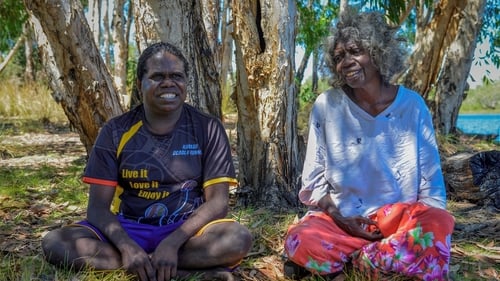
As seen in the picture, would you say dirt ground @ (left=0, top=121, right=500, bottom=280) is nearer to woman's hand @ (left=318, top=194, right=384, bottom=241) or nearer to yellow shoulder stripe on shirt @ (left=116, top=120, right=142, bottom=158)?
woman's hand @ (left=318, top=194, right=384, bottom=241)

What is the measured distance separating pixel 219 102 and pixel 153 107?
123 cm

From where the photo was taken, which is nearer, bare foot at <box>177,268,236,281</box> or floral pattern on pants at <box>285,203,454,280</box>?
floral pattern on pants at <box>285,203,454,280</box>

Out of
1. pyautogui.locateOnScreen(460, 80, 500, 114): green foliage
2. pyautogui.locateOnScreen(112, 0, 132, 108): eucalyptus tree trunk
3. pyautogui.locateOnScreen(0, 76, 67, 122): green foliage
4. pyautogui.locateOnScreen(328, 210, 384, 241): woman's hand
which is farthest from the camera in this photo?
pyautogui.locateOnScreen(460, 80, 500, 114): green foliage

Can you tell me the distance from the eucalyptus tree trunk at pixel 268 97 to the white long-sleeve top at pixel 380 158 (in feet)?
2.96

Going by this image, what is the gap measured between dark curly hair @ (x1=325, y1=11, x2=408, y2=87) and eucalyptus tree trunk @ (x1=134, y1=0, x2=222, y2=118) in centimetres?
112

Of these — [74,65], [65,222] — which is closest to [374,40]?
[74,65]

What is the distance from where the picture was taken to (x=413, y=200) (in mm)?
2814

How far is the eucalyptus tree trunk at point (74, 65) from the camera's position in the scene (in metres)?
3.56

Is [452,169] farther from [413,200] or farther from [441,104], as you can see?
[441,104]

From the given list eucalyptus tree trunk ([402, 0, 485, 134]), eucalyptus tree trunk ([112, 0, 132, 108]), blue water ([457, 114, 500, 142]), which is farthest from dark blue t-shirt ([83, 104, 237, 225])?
eucalyptus tree trunk ([112, 0, 132, 108])

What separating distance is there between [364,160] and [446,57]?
555 cm

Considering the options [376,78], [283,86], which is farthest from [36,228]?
[376,78]

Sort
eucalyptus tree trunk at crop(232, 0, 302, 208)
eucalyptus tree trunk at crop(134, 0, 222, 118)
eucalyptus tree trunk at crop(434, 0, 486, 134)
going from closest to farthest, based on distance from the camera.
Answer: eucalyptus tree trunk at crop(134, 0, 222, 118), eucalyptus tree trunk at crop(232, 0, 302, 208), eucalyptus tree trunk at crop(434, 0, 486, 134)

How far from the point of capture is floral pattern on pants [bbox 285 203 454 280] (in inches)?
99.8
